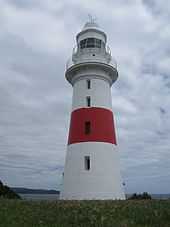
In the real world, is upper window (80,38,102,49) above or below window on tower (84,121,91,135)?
above

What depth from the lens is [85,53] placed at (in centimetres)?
2170

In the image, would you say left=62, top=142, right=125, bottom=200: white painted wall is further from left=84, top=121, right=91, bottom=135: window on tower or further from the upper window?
the upper window

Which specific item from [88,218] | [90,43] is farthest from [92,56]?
[88,218]

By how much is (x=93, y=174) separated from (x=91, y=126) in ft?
10.0

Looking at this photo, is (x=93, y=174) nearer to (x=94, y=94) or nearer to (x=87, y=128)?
(x=87, y=128)

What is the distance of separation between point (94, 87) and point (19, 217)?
15.0 meters

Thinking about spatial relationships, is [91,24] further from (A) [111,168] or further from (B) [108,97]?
(A) [111,168]

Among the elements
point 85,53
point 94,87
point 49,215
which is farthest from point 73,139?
point 49,215

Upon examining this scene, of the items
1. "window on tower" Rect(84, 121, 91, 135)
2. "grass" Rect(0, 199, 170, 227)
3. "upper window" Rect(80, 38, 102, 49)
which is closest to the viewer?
"grass" Rect(0, 199, 170, 227)

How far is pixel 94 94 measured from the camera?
832 inches

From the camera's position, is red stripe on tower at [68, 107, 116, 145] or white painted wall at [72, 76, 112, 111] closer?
red stripe on tower at [68, 107, 116, 145]

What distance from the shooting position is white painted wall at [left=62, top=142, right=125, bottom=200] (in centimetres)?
1884

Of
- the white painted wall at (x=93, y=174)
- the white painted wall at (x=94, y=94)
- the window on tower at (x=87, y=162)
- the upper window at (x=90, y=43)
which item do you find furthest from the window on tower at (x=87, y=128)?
the upper window at (x=90, y=43)

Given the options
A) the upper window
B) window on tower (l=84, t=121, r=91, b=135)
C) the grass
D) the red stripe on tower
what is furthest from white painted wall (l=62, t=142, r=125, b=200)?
the grass
